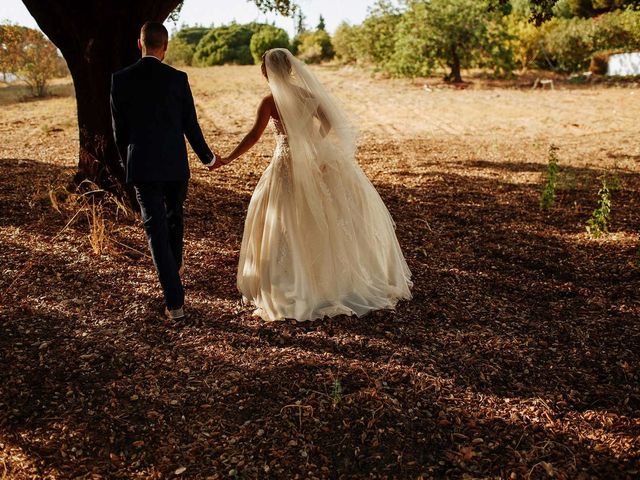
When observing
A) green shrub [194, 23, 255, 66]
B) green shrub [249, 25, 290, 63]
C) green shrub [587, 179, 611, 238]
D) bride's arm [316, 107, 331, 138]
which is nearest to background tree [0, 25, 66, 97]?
bride's arm [316, 107, 331, 138]

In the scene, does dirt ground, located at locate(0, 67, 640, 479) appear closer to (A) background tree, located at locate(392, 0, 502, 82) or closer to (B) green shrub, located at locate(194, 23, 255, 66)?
(A) background tree, located at locate(392, 0, 502, 82)

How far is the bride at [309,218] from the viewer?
405cm

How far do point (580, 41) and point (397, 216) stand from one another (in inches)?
867

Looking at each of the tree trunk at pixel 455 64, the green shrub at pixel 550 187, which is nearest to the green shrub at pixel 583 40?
the tree trunk at pixel 455 64

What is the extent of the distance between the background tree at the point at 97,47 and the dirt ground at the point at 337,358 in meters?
0.78

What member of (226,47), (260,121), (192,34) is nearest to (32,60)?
(260,121)

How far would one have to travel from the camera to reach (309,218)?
163 inches

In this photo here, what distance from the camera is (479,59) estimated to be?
2098 centimetres

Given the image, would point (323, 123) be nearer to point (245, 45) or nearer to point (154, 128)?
point (154, 128)

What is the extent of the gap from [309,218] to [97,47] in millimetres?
3457

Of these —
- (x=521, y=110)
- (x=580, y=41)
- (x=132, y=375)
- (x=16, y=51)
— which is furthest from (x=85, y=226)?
(x=580, y=41)

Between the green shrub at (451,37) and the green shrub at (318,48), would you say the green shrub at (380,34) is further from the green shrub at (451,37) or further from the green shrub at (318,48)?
the green shrub at (318,48)

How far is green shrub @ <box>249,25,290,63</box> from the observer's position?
115 feet

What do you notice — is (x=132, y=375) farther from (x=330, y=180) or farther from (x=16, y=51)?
(x=16, y=51)
